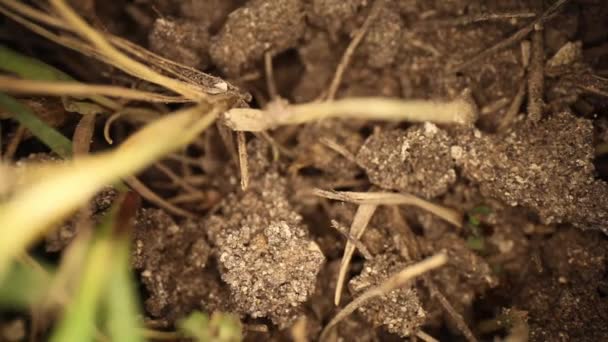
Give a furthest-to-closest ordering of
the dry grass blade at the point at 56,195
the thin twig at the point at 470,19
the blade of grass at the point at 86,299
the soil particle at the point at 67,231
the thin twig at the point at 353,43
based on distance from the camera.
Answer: the thin twig at the point at 353,43 → the thin twig at the point at 470,19 → the soil particle at the point at 67,231 → the blade of grass at the point at 86,299 → the dry grass blade at the point at 56,195

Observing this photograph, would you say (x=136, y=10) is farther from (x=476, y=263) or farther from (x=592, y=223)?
(x=592, y=223)

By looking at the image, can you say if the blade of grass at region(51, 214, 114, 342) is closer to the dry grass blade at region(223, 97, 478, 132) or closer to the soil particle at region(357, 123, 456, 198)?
the dry grass blade at region(223, 97, 478, 132)

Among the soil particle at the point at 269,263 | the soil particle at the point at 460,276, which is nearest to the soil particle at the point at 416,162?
the soil particle at the point at 460,276

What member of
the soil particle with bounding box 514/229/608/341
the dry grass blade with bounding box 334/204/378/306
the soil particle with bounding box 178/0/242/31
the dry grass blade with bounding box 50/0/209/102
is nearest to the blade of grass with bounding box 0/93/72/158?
the dry grass blade with bounding box 50/0/209/102

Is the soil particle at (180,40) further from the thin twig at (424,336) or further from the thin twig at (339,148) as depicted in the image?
the thin twig at (424,336)

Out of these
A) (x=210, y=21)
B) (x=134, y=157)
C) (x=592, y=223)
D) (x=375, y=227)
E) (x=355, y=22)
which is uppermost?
(x=210, y=21)

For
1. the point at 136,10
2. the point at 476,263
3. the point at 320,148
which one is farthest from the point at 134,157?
the point at 476,263
